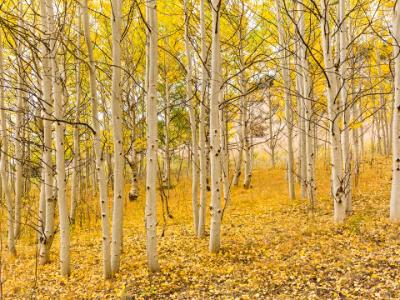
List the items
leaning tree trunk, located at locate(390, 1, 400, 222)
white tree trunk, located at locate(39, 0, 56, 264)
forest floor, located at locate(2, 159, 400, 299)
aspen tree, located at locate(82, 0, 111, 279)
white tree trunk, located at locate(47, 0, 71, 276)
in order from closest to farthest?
forest floor, located at locate(2, 159, 400, 299), aspen tree, located at locate(82, 0, 111, 279), white tree trunk, located at locate(47, 0, 71, 276), white tree trunk, located at locate(39, 0, 56, 264), leaning tree trunk, located at locate(390, 1, 400, 222)

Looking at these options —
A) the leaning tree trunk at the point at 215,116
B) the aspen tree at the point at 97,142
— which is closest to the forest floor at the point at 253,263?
the aspen tree at the point at 97,142

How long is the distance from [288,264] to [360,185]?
728 cm

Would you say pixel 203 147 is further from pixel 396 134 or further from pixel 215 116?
pixel 396 134

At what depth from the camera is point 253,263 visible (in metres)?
5.28

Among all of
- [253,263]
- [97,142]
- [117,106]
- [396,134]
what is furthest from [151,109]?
[396,134]

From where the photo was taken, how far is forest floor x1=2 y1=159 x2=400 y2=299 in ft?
14.0

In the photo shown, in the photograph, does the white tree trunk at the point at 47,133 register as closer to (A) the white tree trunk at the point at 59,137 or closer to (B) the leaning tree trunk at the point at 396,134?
(A) the white tree trunk at the point at 59,137

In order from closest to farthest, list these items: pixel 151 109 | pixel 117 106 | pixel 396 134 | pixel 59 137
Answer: pixel 151 109, pixel 117 106, pixel 59 137, pixel 396 134

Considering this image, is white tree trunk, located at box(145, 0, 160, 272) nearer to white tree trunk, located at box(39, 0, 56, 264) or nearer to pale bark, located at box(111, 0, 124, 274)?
pale bark, located at box(111, 0, 124, 274)

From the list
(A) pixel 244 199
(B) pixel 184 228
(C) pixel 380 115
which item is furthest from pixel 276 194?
(C) pixel 380 115

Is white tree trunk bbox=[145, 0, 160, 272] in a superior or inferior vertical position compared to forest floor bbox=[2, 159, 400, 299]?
superior

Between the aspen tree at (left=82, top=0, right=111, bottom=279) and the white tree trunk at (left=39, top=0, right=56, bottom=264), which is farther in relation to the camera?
the white tree trunk at (left=39, top=0, right=56, bottom=264)

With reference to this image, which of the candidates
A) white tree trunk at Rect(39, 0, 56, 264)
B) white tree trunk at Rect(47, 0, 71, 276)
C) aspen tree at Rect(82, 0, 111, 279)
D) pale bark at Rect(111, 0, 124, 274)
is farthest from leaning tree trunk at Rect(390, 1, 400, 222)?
white tree trunk at Rect(39, 0, 56, 264)

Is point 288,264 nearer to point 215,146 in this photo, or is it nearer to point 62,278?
point 215,146
